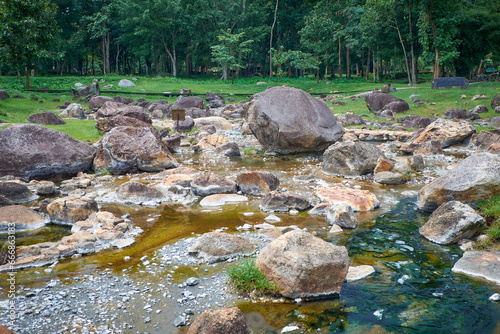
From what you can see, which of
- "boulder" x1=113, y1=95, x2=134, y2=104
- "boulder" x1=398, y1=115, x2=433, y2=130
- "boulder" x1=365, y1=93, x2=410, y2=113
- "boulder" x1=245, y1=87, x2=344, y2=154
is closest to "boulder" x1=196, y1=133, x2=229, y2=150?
"boulder" x1=245, y1=87, x2=344, y2=154

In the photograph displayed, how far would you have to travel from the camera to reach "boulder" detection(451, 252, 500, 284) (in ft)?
20.5

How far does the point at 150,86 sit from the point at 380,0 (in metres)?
26.8

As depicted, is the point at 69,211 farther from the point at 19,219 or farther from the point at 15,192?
the point at 15,192

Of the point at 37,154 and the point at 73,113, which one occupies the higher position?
the point at 73,113

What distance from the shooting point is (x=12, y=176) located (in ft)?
41.9

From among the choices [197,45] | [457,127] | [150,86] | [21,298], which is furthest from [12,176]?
[197,45]

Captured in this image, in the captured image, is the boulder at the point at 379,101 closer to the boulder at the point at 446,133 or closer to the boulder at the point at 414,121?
the boulder at the point at 414,121

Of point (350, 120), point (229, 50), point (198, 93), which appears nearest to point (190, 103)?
point (198, 93)

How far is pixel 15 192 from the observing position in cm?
1090

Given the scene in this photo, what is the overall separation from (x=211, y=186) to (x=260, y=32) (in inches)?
2054

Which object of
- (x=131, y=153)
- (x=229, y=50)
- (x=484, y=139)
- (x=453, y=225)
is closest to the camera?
(x=453, y=225)

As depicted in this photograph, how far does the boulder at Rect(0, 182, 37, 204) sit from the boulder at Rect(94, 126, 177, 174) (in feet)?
10.8

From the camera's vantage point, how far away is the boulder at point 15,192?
35.4ft

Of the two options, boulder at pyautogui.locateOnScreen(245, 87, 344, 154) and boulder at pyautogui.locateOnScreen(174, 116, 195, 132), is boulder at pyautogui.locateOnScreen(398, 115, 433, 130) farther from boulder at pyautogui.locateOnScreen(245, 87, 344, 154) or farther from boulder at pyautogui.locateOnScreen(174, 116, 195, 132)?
boulder at pyautogui.locateOnScreen(174, 116, 195, 132)
